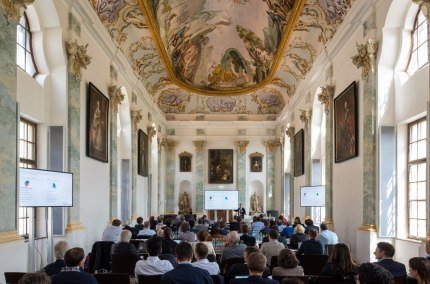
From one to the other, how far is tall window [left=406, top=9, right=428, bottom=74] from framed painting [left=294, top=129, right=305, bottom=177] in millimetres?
11338

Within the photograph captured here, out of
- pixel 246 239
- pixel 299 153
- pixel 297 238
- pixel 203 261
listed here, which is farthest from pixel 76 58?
pixel 299 153

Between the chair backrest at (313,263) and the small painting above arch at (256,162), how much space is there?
24.1m

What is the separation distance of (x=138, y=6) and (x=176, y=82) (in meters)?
11.2

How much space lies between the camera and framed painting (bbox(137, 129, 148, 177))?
78.6 feet

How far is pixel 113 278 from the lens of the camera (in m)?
6.98

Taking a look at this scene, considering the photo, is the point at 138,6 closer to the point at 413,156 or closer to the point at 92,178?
the point at 92,178

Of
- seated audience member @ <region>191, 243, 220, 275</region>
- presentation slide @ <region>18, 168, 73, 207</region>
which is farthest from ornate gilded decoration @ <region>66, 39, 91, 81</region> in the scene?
seated audience member @ <region>191, 243, 220, 275</region>

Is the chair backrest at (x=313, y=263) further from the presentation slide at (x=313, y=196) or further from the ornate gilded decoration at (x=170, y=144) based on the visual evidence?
the ornate gilded decoration at (x=170, y=144)

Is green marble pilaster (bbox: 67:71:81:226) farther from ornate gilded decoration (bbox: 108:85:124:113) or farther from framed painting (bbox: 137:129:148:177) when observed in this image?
framed painting (bbox: 137:129:148:177)

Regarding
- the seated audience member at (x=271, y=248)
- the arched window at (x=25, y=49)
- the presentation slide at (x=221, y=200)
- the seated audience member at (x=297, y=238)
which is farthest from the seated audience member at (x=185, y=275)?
the presentation slide at (x=221, y=200)

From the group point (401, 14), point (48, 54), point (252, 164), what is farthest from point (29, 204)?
point (252, 164)

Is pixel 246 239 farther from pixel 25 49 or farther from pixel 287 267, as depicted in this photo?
pixel 25 49

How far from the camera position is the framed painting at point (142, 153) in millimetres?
23953

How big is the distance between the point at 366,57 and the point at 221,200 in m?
15.4
